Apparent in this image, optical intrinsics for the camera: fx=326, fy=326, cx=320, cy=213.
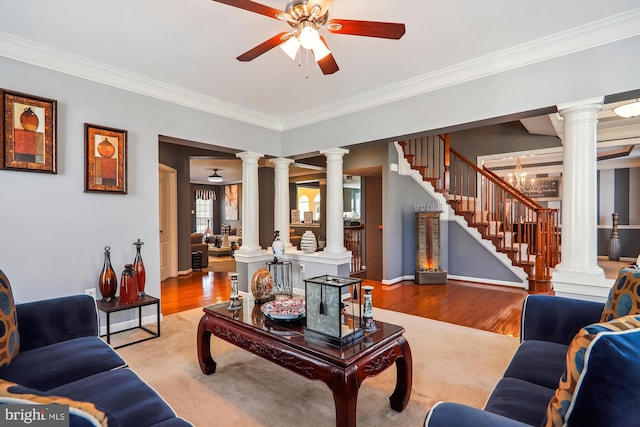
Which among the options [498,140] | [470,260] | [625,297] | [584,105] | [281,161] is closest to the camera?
[625,297]

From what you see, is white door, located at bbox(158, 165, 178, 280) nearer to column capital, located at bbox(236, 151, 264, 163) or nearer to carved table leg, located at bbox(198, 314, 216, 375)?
column capital, located at bbox(236, 151, 264, 163)

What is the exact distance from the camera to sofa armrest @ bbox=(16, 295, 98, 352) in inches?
73.9

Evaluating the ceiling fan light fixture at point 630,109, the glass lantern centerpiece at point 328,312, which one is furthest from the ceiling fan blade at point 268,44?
the ceiling fan light fixture at point 630,109

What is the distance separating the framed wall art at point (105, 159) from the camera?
312 centimetres

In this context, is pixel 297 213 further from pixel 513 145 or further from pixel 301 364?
pixel 301 364

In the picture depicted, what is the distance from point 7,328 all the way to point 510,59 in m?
4.02

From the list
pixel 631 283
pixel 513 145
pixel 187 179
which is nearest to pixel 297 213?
pixel 187 179

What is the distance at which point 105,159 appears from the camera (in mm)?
3227

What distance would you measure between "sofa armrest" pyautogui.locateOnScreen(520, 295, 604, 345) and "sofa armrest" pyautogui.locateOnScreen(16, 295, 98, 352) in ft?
9.16

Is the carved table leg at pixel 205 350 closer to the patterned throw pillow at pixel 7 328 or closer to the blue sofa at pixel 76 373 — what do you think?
the blue sofa at pixel 76 373

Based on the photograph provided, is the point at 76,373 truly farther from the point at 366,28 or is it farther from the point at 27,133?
the point at 366,28

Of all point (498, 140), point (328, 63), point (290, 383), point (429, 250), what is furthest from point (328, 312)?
point (498, 140)

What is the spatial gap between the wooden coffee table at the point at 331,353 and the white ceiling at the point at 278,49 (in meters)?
2.18

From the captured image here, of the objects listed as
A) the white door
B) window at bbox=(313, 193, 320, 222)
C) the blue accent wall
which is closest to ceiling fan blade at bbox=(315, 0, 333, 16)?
the blue accent wall
